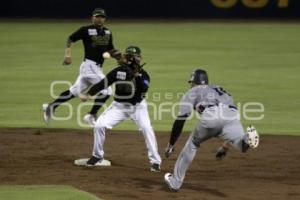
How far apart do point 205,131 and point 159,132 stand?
5.17 meters

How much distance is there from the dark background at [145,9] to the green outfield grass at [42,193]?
67.3 ft

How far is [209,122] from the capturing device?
10.7 metres

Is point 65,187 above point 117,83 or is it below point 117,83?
below

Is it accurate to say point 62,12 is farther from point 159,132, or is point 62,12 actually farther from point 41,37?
point 159,132

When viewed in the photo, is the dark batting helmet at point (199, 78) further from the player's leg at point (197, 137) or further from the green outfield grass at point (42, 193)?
the green outfield grass at point (42, 193)

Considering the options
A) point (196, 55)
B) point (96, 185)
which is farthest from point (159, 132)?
point (196, 55)

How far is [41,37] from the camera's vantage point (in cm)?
2942

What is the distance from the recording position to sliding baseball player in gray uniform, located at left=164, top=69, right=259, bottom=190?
34.9 feet

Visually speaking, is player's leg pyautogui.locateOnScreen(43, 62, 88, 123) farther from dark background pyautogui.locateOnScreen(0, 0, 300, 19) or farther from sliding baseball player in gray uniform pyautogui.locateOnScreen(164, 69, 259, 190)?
dark background pyautogui.locateOnScreen(0, 0, 300, 19)

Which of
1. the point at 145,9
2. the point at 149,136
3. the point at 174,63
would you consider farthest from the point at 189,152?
the point at 145,9

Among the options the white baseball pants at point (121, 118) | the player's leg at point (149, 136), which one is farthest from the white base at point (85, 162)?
the player's leg at point (149, 136)

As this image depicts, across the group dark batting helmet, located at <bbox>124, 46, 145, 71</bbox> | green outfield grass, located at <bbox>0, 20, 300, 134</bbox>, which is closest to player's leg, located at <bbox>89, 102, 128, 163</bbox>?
dark batting helmet, located at <bbox>124, 46, 145, 71</bbox>

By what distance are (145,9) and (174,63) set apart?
24.6ft

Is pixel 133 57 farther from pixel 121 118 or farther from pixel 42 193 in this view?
pixel 42 193
